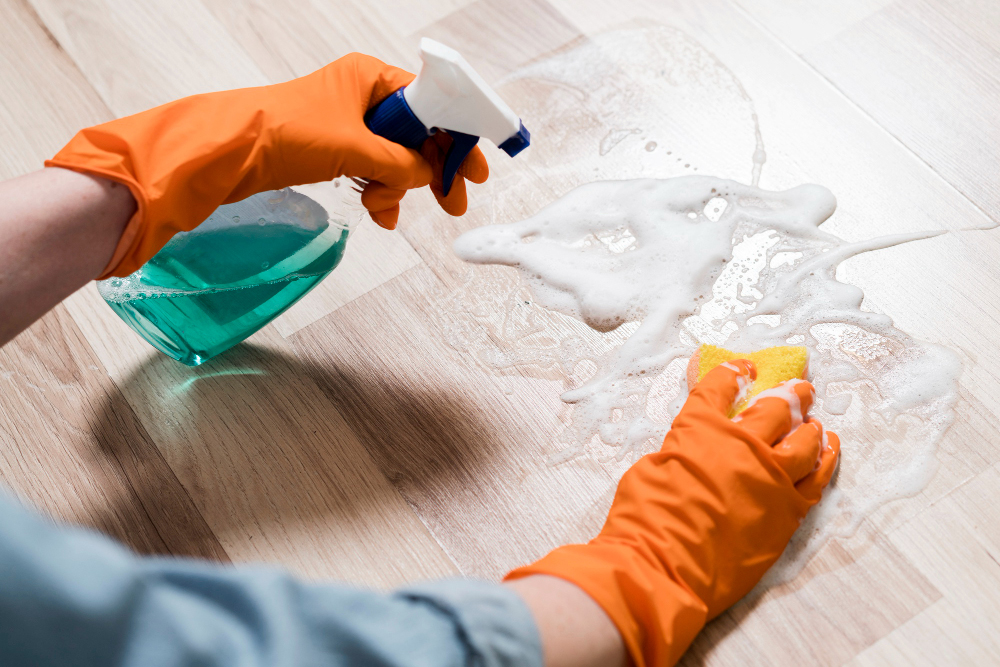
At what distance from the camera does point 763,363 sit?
2.39 ft

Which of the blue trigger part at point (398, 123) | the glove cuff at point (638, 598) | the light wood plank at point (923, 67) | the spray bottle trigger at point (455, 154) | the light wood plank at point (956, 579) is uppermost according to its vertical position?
the blue trigger part at point (398, 123)

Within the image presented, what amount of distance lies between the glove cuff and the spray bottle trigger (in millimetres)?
346

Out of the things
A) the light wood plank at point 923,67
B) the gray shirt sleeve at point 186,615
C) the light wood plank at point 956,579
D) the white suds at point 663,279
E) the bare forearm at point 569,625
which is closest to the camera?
the gray shirt sleeve at point 186,615

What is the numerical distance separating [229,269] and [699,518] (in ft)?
1.61

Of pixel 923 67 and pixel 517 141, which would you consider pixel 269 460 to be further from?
pixel 923 67

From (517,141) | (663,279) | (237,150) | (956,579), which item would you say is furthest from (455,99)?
(956,579)

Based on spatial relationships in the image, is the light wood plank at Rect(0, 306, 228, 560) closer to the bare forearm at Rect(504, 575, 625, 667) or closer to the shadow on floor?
the shadow on floor

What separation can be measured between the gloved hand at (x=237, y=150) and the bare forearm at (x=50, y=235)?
0.05 ft

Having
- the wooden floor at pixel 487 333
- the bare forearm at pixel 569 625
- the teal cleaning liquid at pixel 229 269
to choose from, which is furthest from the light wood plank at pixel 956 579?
the teal cleaning liquid at pixel 229 269

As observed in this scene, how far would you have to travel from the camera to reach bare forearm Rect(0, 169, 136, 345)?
59cm

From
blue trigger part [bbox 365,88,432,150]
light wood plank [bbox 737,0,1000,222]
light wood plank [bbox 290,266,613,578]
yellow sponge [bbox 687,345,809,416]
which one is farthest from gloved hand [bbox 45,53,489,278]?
light wood plank [bbox 737,0,1000,222]

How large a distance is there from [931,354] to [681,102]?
408 mm

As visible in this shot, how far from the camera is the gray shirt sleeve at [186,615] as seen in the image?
0.28 m

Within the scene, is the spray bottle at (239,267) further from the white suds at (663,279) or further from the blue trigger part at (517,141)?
the white suds at (663,279)
